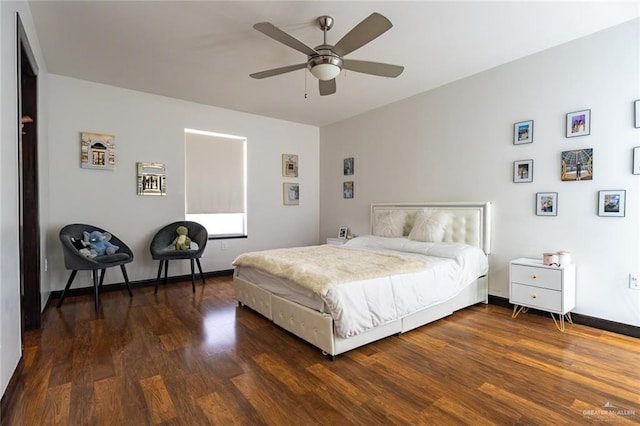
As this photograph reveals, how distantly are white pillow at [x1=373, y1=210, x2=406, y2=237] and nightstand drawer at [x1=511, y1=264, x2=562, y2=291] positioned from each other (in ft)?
4.85

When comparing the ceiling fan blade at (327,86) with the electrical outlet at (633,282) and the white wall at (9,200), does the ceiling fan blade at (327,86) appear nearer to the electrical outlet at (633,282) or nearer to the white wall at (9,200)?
the white wall at (9,200)

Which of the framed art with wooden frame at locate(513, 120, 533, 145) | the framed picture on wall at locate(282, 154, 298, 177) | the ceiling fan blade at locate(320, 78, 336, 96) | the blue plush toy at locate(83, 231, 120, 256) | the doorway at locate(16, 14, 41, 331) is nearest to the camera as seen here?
the doorway at locate(16, 14, 41, 331)

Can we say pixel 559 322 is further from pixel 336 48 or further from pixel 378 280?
pixel 336 48

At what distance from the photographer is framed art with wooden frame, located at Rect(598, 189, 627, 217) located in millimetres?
2791

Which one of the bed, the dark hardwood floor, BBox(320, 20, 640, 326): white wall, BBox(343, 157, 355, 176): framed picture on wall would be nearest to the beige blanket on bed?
the bed

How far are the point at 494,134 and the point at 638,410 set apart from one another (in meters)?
2.83

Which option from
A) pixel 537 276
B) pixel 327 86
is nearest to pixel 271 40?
pixel 327 86

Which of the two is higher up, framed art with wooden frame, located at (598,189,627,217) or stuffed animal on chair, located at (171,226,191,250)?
framed art with wooden frame, located at (598,189,627,217)

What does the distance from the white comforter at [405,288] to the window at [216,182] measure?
2.87m

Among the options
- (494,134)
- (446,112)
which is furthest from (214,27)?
(494,134)

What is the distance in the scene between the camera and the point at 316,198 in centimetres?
635

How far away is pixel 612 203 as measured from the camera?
112 inches

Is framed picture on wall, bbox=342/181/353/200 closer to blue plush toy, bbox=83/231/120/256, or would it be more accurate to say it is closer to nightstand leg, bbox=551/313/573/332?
nightstand leg, bbox=551/313/573/332

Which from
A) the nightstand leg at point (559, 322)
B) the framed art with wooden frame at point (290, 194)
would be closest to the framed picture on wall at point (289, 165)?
the framed art with wooden frame at point (290, 194)
